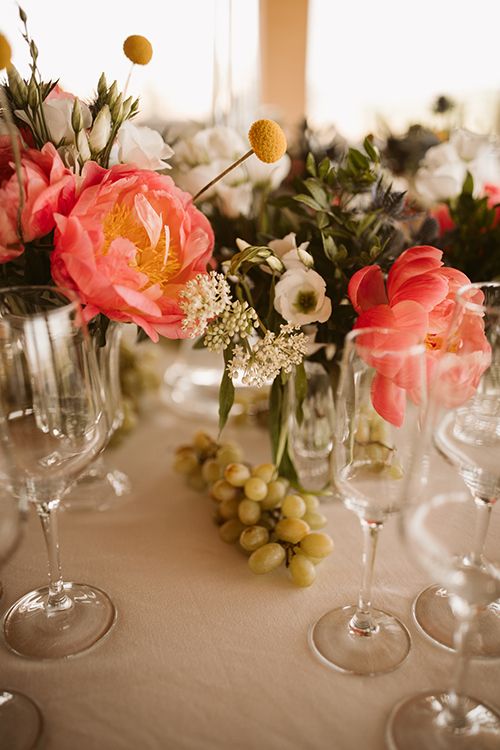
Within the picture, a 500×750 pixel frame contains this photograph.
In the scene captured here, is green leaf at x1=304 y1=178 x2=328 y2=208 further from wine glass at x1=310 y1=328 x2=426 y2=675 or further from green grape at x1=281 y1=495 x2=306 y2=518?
green grape at x1=281 y1=495 x2=306 y2=518

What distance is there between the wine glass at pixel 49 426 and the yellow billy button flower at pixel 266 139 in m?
0.27

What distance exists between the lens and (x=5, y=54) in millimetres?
639

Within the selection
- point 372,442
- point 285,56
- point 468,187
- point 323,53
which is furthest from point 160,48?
point 372,442

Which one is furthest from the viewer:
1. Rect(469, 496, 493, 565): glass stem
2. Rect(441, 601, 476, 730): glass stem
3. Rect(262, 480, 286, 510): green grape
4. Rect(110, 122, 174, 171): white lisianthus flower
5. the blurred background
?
the blurred background

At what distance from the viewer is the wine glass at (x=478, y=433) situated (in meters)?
0.71

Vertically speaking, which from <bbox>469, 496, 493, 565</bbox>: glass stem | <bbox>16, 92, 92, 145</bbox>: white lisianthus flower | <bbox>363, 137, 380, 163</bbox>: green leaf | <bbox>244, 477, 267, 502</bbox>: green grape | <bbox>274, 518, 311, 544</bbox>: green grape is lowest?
<bbox>274, 518, 311, 544</bbox>: green grape

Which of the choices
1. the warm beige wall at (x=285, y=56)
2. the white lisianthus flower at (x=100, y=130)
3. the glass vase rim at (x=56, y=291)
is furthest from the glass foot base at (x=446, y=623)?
the warm beige wall at (x=285, y=56)

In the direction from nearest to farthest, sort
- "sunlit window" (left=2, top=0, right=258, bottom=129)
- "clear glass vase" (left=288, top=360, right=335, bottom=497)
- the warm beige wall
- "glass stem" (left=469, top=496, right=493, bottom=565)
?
"glass stem" (left=469, top=496, right=493, bottom=565) → "clear glass vase" (left=288, top=360, right=335, bottom=497) → "sunlit window" (left=2, top=0, right=258, bottom=129) → the warm beige wall

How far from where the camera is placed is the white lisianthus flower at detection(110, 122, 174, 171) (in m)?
0.83

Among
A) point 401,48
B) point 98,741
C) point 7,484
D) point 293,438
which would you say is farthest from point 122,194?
point 401,48

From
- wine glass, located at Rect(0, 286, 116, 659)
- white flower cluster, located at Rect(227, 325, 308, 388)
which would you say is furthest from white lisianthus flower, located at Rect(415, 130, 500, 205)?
wine glass, located at Rect(0, 286, 116, 659)

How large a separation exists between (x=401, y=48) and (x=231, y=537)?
2.71 m

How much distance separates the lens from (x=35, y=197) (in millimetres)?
736

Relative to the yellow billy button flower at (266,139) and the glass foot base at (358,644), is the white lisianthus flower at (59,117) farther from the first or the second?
the glass foot base at (358,644)
